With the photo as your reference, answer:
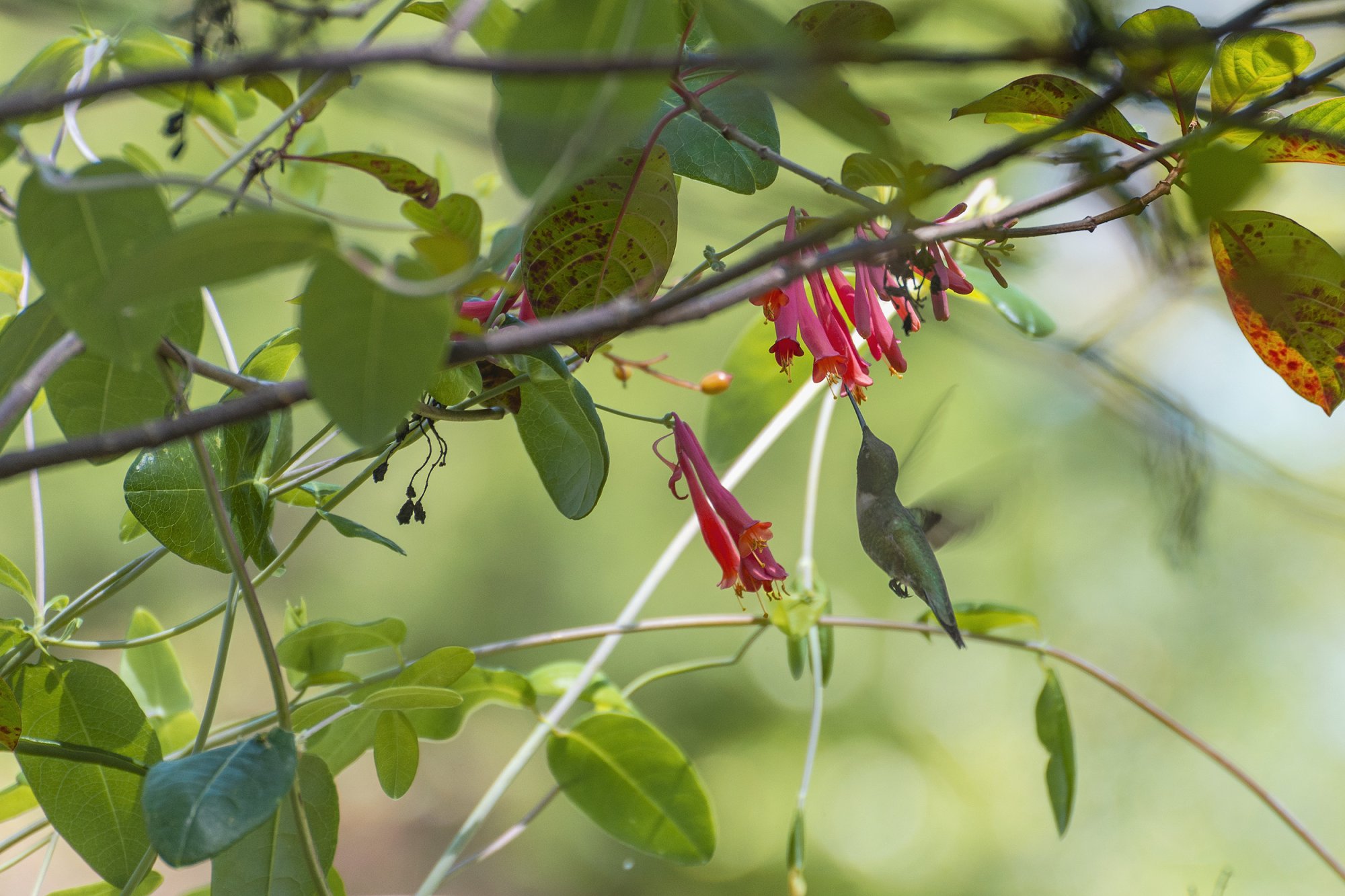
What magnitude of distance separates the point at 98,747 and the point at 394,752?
8cm

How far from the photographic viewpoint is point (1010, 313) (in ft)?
1.16

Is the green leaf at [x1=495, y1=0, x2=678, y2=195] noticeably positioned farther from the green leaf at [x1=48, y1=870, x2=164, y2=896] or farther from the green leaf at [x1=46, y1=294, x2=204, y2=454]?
the green leaf at [x1=48, y1=870, x2=164, y2=896]

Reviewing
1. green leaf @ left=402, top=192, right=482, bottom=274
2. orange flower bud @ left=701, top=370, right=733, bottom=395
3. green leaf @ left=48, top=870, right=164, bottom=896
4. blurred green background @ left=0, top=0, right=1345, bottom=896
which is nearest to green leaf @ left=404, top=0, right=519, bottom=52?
green leaf @ left=402, top=192, right=482, bottom=274

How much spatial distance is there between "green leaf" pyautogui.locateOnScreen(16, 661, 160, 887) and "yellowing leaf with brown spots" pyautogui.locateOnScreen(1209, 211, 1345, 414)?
30 cm

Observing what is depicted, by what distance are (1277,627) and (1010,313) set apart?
150 centimetres

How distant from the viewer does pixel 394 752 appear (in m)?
0.29

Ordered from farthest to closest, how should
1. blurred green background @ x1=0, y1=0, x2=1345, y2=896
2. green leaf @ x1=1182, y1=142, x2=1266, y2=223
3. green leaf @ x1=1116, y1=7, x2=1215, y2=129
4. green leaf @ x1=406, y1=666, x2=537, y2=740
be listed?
blurred green background @ x1=0, y1=0, x2=1345, y2=896, green leaf @ x1=406, y1=666, x2=537, y2=740, green leaf @ x1=1116, y1=7, x2=1215, y2=129, green leaf @ x1=1182, y1=142, x2=1266, y2=223

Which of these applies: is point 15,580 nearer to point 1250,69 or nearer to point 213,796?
point 213,796

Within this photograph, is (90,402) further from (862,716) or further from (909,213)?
(862,716)

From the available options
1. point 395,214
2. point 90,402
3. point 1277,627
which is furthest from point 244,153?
point 1277,627

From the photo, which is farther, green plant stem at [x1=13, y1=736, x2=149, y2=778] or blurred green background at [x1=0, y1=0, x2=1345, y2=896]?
blurred green background at [x1=0, y1=0, x2=1345, y2=896]

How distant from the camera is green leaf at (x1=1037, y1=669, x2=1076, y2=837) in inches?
14.3

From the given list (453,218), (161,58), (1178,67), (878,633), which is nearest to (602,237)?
(453,218)

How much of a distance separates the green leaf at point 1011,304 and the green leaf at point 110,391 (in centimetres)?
26
